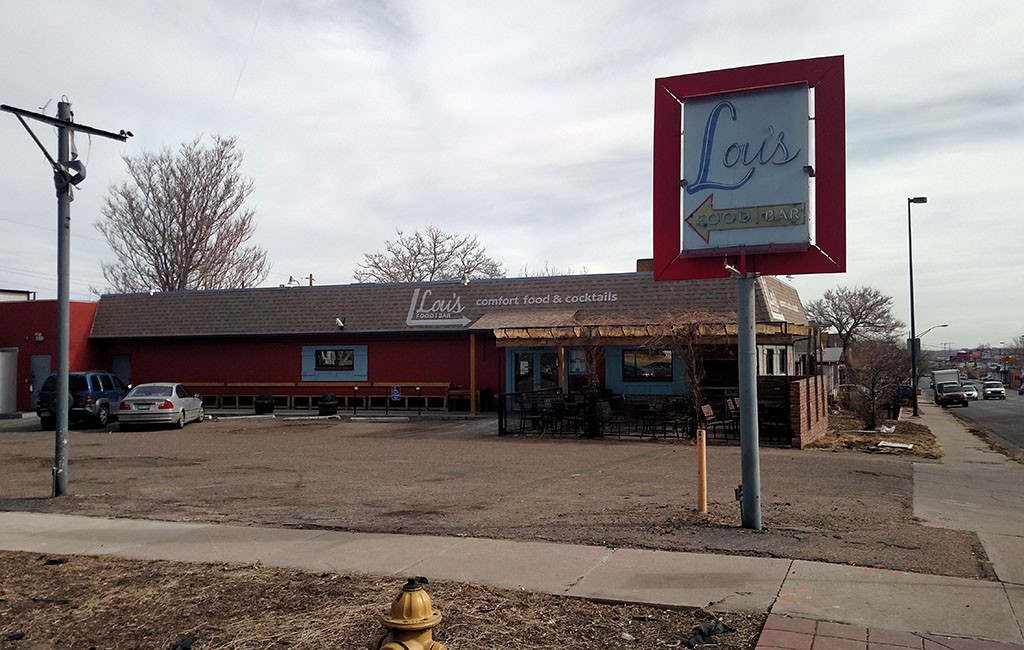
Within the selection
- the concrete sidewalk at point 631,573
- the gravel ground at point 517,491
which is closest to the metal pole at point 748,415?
the gravel ground at point 517,491

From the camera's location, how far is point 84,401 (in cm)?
2631

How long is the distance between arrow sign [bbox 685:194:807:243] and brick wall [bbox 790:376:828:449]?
1021 cm

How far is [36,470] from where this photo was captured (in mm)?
15820

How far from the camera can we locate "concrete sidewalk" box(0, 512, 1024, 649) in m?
5.92

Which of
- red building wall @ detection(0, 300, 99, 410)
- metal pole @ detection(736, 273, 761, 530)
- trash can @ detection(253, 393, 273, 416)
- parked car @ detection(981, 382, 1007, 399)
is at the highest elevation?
red building wall @ detection(0, 300, 99, 410)

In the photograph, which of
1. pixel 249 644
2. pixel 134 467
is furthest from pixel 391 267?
pixel 249 644

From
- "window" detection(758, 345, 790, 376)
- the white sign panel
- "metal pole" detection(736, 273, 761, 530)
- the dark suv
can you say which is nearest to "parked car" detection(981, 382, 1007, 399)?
"window" detection(758, 345, 790, 376)

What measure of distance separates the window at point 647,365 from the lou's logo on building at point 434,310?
604 centimetres

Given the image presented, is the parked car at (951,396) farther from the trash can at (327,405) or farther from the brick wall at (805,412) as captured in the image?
the trash can at (327,405)

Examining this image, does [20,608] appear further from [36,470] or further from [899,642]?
[36,470]

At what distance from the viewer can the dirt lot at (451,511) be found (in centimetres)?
620

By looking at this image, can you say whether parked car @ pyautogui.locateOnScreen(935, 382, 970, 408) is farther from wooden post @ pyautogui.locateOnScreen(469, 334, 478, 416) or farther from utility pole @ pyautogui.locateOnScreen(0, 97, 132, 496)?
utility pole @ pyautogui.locateOnScreen(0, 97, 132, 496)

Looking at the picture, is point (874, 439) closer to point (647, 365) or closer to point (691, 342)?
point (691, 342)

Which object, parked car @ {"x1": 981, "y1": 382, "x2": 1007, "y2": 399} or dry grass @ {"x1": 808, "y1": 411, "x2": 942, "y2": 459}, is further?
parked car @ {"x1": 981, "y1": 382, "x2": 1007, "y2": 399}
